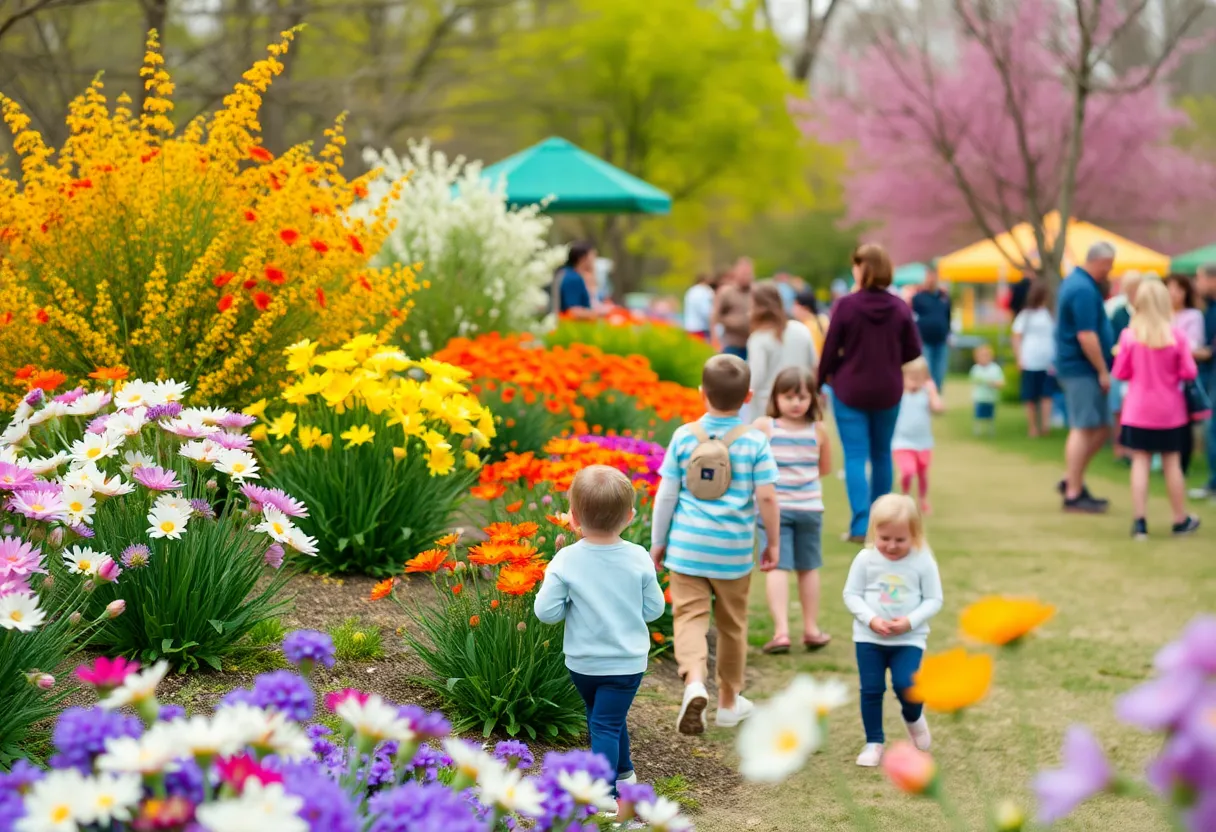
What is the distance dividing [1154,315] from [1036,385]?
686 centimetres

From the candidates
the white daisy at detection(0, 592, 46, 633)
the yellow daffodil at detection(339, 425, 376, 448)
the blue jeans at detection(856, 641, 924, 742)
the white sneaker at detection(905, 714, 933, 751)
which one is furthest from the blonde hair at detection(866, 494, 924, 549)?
the white daisy at detection(0, 592, 46, 633)

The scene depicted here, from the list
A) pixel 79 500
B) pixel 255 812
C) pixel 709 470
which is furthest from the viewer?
pixel 709 470

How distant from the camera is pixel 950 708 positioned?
6.19 ft

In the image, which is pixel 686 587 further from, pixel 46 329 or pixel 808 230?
pixel 808 230

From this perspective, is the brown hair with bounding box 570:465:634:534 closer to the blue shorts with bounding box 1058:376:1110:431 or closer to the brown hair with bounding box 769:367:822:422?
the brown hair with bounding box 769:367:822:422

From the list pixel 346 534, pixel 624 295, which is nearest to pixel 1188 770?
pixel 346 534

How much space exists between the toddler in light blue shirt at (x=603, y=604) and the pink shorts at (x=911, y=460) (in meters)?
6.11

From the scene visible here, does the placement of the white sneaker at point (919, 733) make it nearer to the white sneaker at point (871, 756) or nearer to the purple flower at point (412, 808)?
the white sneaker at point (871, 756)

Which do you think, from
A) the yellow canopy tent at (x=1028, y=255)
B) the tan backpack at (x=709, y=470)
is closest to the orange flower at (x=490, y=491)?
the tan backpack at (x=709, y=470)

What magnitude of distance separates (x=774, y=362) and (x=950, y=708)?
7097mm

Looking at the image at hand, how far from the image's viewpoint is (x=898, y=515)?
4.56 m

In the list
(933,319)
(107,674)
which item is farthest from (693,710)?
(933,319)

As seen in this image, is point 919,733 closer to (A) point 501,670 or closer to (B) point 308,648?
(A) point 501,670

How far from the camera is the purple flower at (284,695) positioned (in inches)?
90.7
